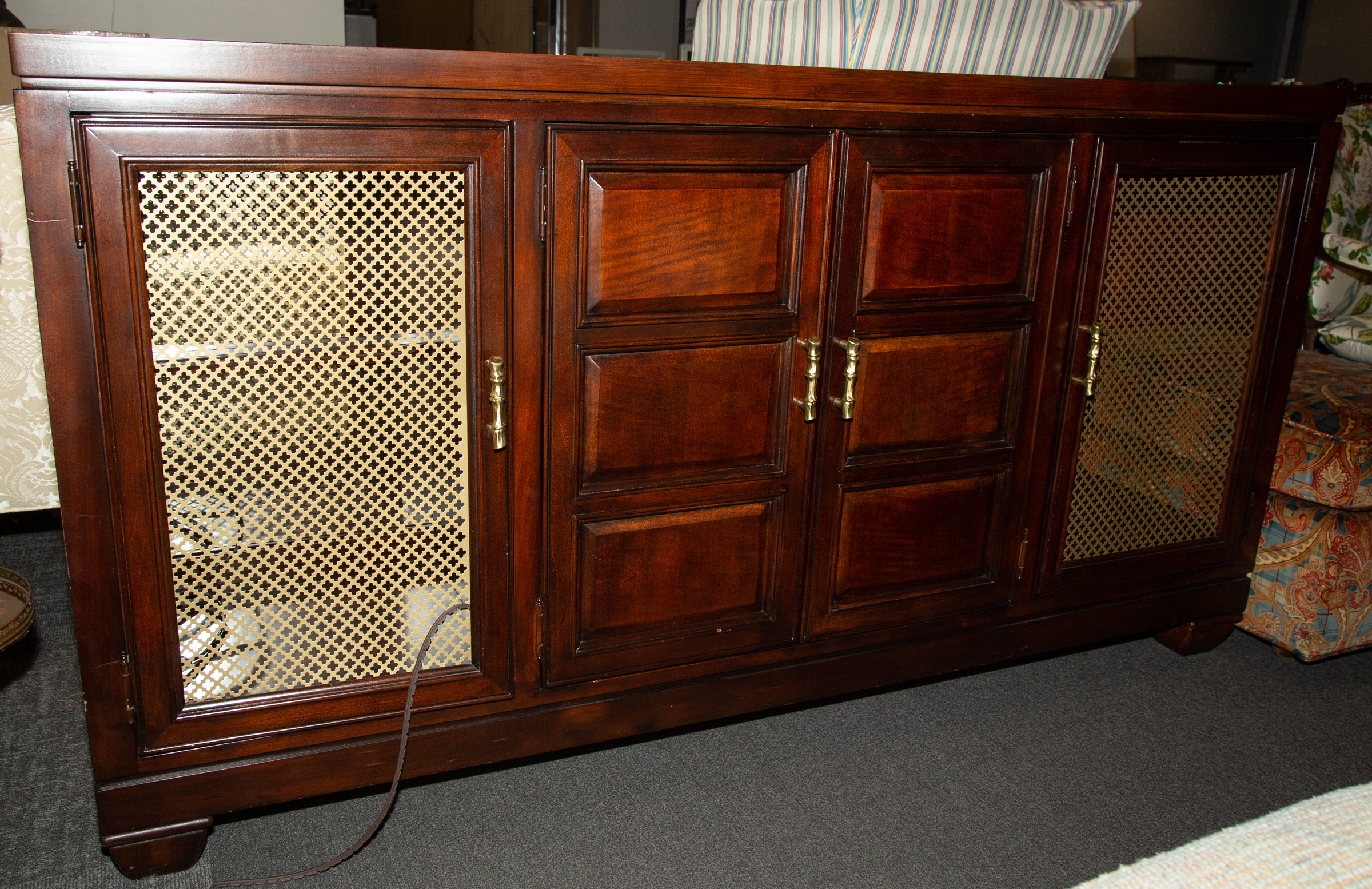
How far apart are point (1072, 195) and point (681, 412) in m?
0.68

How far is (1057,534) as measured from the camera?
5.35 feet

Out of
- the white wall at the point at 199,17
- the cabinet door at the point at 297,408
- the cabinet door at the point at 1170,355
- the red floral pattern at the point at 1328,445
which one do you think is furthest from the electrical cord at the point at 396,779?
the white wall at the point at 199,17

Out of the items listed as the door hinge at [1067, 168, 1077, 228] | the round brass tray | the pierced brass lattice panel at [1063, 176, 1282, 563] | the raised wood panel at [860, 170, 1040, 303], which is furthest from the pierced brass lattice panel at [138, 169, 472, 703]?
the pierced brass lattice panel at [1063, 176, 1282, 563]

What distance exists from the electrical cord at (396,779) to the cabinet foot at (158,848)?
0.05m

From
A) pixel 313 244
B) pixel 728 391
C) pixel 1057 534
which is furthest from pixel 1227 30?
pixel 313 244

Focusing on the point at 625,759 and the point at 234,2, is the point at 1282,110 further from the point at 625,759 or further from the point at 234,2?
the point at 234,2

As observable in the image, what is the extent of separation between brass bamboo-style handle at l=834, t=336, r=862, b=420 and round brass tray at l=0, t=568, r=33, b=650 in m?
1.08

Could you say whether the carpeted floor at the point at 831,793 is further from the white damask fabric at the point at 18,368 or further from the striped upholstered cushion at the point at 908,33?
the striped upholstered cushion at the point at 908,33

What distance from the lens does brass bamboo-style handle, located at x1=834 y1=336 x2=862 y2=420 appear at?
4.46 feet

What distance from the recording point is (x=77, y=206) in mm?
993

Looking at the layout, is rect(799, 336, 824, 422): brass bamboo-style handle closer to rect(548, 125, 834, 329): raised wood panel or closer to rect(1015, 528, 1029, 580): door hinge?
rect(548, 125, 834, 329): raised wood panel

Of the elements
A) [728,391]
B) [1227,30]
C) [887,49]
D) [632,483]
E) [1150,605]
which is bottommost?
[1150,605]

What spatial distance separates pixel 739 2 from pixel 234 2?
8.25ft

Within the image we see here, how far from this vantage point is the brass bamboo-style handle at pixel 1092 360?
5.02ft
